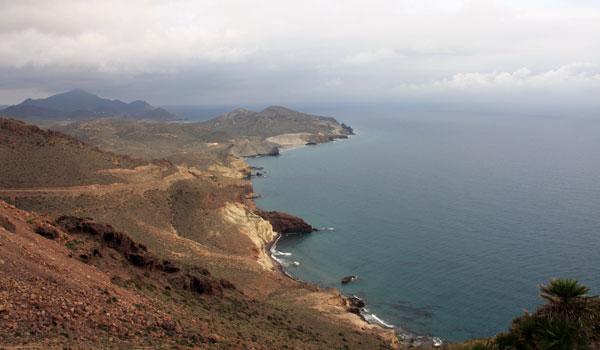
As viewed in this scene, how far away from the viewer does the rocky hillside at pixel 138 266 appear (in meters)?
16.9

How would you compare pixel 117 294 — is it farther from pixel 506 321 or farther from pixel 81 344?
pixel 506 321

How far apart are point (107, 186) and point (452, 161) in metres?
110

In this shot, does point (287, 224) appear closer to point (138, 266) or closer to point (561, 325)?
point (138, 266)

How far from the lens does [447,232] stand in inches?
2537

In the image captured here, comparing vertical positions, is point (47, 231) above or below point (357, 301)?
above

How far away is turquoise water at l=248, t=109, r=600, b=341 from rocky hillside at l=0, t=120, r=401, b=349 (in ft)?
27.6

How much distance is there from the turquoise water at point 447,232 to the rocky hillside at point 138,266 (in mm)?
8410

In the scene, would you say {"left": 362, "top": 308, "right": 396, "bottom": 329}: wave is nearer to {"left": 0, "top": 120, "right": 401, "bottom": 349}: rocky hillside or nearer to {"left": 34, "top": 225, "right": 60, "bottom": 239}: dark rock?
{"left": 0, "top": 120, "right": 401, "bottom": 349}: rocky hillside

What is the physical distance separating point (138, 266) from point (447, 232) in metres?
51.4

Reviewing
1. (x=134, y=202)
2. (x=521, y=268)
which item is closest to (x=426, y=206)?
(x=521, y=268)

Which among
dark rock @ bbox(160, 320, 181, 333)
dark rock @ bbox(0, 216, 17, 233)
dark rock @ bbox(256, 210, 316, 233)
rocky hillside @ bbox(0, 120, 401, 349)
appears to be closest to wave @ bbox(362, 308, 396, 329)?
rocky hillside @ bbox(0, 120, 401, 349)

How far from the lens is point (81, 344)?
48.1 ft

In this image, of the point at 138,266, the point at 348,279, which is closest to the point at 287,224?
the point at 348,279

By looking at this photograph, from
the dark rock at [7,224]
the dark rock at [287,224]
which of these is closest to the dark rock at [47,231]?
the dark rock at [7,224]
